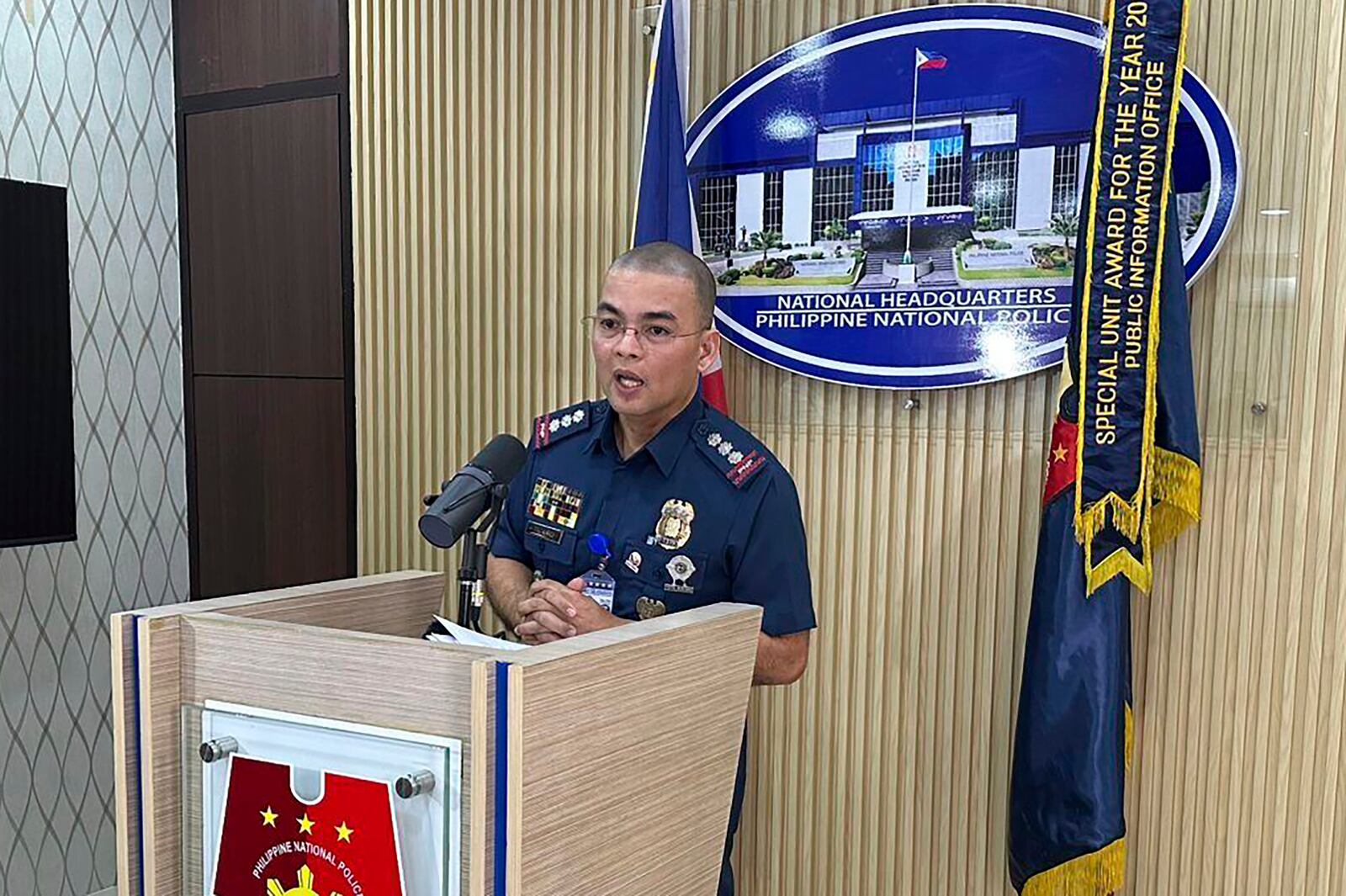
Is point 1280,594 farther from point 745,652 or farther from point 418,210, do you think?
point 418,210

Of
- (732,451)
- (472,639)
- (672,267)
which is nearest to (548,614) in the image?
(472,639)

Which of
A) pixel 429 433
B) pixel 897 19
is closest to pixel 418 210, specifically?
pixel 429 433

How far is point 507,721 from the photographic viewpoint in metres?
1.28

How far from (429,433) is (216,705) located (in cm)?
184

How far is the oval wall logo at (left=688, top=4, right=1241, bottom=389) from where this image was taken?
96.2 inches

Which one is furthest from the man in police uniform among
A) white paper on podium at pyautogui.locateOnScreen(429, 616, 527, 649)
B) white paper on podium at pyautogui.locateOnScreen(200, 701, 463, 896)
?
white paper on podium at pyautogui.locateOnScreen(200, 701, 463, 896)

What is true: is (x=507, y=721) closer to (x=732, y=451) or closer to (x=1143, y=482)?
(x=732, y=451)

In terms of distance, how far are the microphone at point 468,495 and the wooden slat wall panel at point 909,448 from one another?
118 cm

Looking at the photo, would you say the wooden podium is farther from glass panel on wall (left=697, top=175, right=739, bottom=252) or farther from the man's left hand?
glass panel on wall (left=697, top=175, right=739, bottom=252)

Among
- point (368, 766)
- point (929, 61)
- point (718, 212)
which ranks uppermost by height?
point (929, 61)

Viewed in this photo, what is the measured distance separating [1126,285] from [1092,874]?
1031 millimetres

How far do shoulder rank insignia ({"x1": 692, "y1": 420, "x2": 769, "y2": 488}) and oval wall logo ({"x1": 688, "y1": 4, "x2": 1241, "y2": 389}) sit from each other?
2.42 feet

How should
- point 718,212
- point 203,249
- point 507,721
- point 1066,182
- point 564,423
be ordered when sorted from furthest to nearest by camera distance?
point 203,249 → point 718,212 → point 1066,182 → point 564,423 → point 507,721

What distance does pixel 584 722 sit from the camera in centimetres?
137
